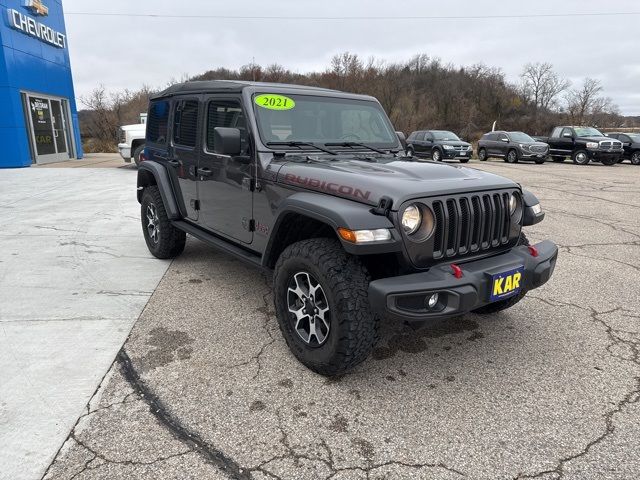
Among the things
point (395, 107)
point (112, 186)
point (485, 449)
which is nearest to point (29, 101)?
point (112, 186)

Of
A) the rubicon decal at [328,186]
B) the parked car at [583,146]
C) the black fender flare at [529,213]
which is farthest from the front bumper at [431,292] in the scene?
the parked car at [583,146]

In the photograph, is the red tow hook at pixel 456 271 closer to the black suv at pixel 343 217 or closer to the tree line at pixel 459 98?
the black suv at pixel 343 217

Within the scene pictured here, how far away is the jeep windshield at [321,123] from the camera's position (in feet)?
11.8

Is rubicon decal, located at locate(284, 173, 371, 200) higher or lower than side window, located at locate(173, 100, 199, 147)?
lower

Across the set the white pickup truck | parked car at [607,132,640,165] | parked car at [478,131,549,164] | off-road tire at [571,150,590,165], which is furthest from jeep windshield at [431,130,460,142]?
the white pickup truck

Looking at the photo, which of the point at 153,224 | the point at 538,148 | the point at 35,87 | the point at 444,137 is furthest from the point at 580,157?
the point at 35,87

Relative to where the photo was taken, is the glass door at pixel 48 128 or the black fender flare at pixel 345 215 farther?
the glass door at pixel 48 128

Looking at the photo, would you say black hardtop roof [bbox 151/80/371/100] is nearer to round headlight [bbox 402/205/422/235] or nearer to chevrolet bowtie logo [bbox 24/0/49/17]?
round headlight [bbox 402/205/422/235]

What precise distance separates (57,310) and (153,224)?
1650 mm

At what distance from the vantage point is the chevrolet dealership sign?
1541 centimetres

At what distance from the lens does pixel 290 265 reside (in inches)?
114

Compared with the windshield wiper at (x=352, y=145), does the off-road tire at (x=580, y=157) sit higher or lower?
lower

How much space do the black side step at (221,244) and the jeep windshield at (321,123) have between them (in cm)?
89

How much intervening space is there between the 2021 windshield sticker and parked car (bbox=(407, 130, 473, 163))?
17.4 m
